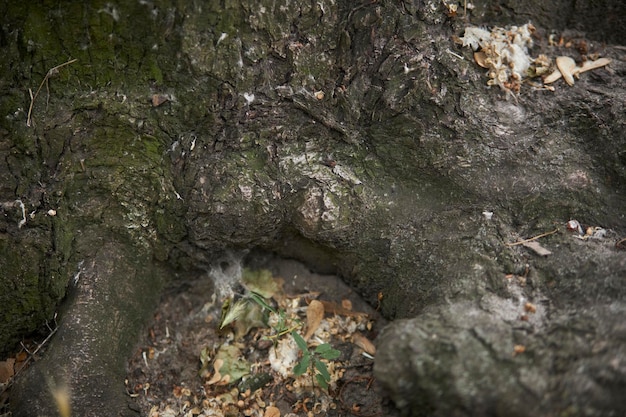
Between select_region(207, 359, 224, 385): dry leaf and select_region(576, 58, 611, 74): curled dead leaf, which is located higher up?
select_region(576, 58, 611, 74): curled dead leaf

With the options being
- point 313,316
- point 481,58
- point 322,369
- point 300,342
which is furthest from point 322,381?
point 481,58

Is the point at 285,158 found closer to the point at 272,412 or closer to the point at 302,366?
the point at 302,366

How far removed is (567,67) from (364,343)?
154 cm

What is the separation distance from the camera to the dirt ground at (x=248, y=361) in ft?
8.16

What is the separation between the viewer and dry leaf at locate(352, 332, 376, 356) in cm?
260

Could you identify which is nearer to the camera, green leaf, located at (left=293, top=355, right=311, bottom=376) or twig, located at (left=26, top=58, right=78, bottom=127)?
twig, located at (left=26, top=58, right=78, bottom=127)

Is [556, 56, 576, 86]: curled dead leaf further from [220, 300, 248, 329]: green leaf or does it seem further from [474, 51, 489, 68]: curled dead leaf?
[220, 300, 248, 329]: green leaf

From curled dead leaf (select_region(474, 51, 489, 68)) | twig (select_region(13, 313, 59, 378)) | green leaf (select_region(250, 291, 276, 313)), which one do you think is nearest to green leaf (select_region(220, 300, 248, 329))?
green leaf (select_region(250, 291, 276, 313))

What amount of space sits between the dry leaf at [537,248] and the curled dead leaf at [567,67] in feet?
2.47

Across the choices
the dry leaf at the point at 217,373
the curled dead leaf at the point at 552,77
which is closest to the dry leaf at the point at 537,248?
the curled dead leaf at the point at 552,77

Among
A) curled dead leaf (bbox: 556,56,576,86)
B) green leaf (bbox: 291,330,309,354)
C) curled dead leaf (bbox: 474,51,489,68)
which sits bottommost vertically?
green leaf (bbox: 291,330,309,354)

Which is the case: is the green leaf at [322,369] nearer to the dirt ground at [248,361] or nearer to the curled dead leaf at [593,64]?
the dirt ground at [248,361]

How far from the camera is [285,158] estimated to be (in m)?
2.48

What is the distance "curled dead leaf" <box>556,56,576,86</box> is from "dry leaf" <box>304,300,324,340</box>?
1.51m
